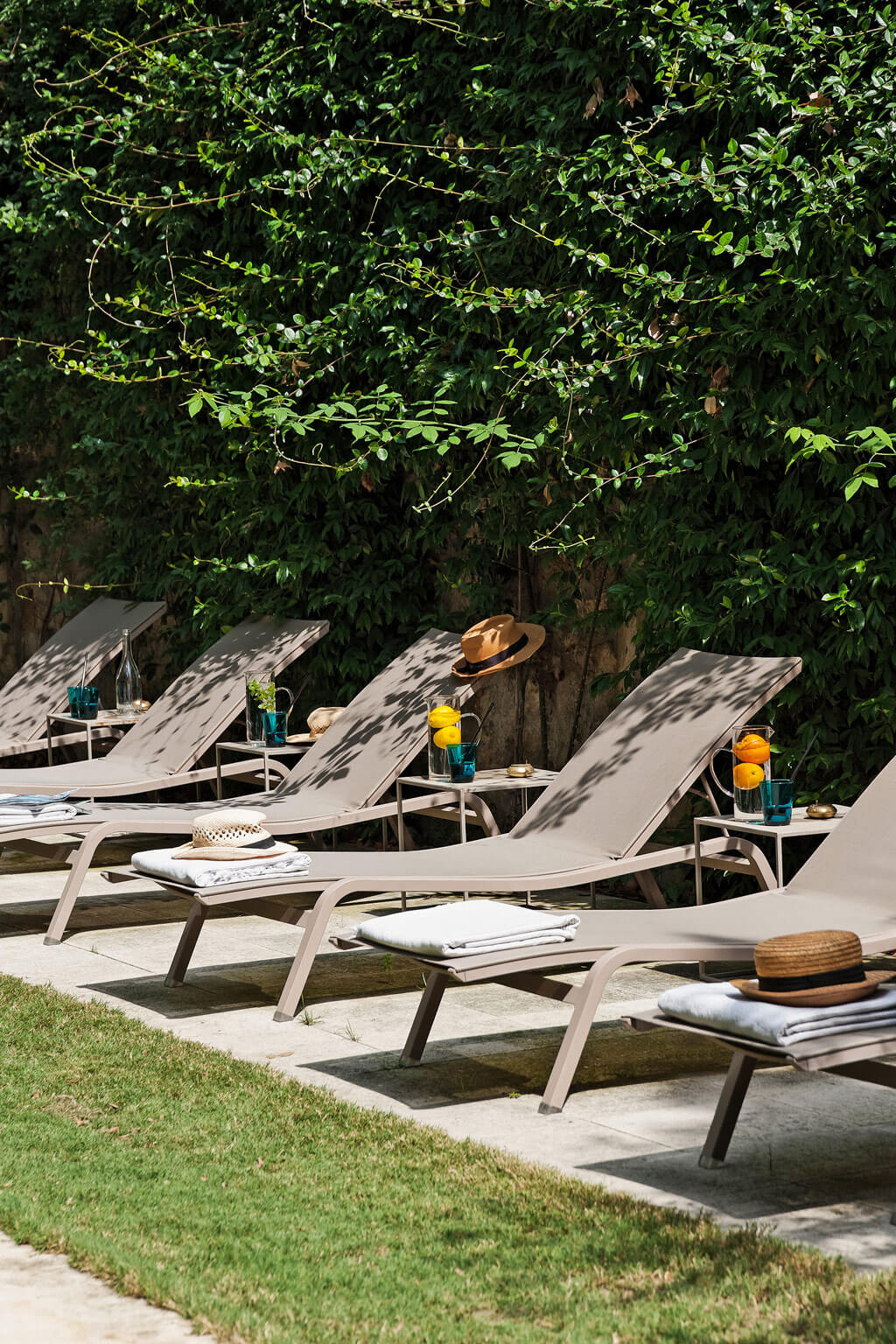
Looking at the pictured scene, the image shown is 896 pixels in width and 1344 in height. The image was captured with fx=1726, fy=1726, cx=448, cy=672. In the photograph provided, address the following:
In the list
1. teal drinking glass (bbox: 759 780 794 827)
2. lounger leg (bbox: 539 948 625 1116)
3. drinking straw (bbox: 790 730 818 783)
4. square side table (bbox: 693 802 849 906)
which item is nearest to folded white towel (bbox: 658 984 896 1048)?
lounger leg (bbox: 539 948 625 1116)

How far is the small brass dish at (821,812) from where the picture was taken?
5.46 metres

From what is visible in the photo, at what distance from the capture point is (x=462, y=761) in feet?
21.4

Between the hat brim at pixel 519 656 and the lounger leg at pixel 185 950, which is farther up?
the hat brim at pixel 519 656

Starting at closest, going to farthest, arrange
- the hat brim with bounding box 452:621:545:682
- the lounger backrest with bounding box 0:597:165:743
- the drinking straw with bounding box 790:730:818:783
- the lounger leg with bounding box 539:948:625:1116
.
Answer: the lounger leg with bounding box 539:948:625:1116, the drinking straw with bounding box 790:730:818:783, the hat brim with bounding box 452:621:545:682, the lounger backrest with bounding box 0:597:165:743

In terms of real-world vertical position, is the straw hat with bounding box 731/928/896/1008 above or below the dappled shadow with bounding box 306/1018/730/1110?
above

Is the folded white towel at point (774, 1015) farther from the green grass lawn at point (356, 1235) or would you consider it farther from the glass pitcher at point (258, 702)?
the glass pitcher at point (258, 702)

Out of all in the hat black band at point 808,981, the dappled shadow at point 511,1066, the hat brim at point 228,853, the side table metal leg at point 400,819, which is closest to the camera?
the hat black band at point 808,981

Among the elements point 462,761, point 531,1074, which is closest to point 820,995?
point 531,1074

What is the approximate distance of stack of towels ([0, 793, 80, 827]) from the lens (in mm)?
6504

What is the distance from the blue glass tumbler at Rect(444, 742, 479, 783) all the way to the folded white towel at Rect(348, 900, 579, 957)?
6.96ft

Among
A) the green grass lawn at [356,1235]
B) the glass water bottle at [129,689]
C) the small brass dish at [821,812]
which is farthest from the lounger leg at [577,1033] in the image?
the glass water bottle at [129,689]

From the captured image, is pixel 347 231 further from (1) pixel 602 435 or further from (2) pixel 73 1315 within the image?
(2) pixel 73 1315

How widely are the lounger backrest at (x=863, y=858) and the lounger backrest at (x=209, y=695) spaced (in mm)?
3468

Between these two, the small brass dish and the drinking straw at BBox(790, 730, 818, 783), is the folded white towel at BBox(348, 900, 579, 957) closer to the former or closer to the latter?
the small brass dish
